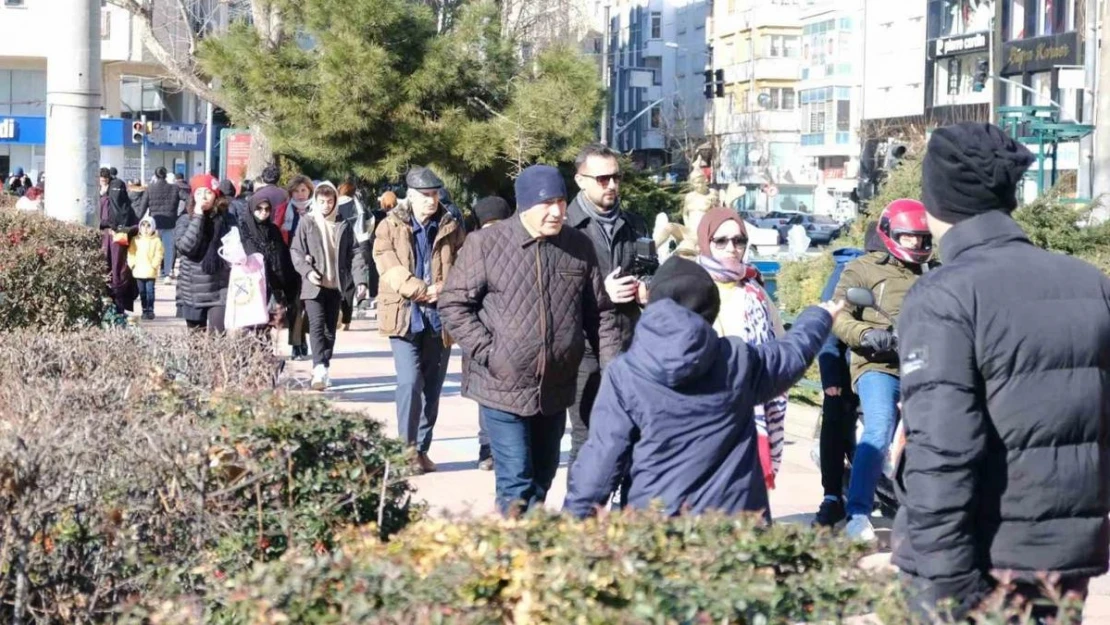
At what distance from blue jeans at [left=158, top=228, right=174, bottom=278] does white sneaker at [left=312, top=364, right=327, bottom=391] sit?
9.85 m

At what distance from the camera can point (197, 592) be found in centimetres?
462

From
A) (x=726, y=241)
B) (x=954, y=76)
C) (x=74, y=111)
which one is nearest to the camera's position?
(x=726, y=241)

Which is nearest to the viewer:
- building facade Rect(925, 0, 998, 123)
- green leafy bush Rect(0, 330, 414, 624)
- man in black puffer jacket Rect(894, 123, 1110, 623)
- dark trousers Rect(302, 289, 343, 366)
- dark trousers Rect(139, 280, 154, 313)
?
man in black puffer jacket Rect(894, 123, 1110, 623)

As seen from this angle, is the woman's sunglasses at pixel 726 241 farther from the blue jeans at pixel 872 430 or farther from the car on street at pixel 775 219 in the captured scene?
the car on street at pixel 775 219

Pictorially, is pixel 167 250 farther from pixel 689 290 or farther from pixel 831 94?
pixel 831 94

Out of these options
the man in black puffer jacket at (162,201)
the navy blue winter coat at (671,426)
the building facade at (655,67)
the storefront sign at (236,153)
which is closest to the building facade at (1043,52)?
the building facade at (655,67)

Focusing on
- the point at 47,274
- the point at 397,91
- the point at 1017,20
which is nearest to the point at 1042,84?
the point at 1017,20

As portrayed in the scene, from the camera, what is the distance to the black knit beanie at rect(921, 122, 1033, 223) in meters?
3.85

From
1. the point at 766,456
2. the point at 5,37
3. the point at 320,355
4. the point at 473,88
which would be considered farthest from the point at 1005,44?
the point at 766,456

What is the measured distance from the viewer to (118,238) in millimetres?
16875

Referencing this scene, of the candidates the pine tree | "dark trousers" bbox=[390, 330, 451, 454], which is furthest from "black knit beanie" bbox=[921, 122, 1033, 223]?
the pine tree

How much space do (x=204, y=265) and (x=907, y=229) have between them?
5630mm

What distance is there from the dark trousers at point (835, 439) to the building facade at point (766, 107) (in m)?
80.6

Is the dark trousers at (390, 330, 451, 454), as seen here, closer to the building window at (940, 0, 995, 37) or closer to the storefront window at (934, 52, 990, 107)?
the storefront window at (934, 52, 990, 107)
